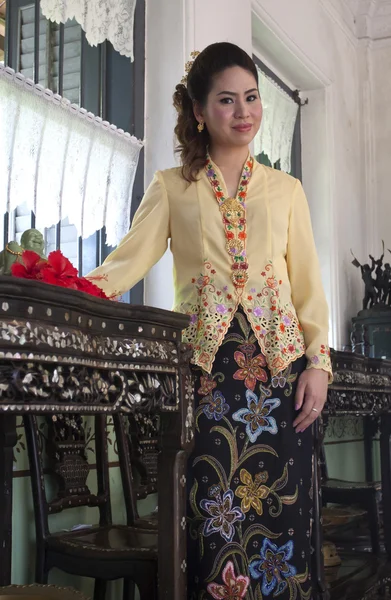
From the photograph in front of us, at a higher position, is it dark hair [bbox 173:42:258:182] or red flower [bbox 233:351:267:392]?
dark hair [bbox 173:42:258:182]

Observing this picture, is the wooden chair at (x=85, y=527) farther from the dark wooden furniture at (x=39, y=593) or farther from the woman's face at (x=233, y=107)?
the woman's face at (x=233, y=107)

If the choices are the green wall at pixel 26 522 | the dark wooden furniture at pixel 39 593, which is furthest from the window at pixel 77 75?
the dark wooden furniture at pixel 39 593

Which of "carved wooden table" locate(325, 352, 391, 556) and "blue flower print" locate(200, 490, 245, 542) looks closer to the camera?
"blue flower print" locate(200, 490, 245, 542)

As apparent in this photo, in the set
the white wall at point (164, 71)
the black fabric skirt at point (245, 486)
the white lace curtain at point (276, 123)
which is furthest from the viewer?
the white lace curtain at point (276, 123)

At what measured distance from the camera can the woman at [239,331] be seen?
1794 mm

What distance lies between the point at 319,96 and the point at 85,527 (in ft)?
12.2

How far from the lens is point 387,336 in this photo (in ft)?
15.5

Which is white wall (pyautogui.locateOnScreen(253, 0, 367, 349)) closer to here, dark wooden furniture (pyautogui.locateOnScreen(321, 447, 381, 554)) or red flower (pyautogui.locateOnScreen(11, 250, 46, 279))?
dark wooden furniture (pyautogui.locateOnScreen(321, 447, 381, 554))

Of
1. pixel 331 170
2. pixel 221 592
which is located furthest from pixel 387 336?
pixel 221 592

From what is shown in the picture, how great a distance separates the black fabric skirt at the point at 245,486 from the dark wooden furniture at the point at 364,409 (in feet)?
2.59

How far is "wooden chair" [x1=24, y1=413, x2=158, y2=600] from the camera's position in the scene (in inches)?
75.1

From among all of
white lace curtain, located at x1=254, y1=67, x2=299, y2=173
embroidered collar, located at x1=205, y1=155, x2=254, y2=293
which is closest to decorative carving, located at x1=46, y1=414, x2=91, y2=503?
embroidered collar, located at x1=205, y1=155, x2=254, y2=293

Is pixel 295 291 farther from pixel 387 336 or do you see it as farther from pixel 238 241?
pixel 387 336

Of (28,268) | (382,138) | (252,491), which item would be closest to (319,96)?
(382,138)
